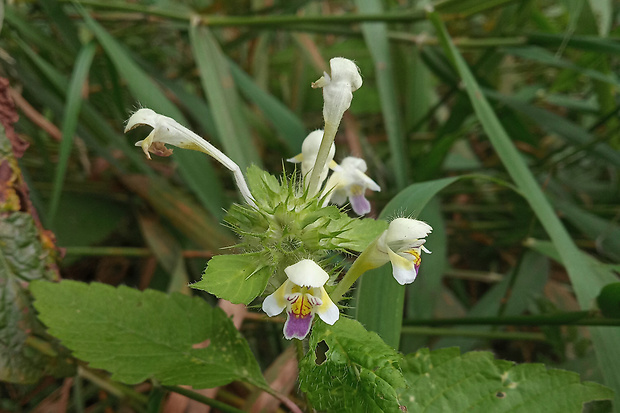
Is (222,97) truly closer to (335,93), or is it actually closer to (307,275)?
(335,93)

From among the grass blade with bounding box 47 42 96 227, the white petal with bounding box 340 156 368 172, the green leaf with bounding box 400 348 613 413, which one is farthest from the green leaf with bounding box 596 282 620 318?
the grass blade with bounding box 47 42 96 227

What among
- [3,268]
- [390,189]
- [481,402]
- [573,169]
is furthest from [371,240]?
[573,169]

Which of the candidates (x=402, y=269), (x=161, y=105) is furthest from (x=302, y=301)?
(x=161, y=105)

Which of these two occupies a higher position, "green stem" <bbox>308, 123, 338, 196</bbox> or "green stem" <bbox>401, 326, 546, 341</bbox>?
"green stem" <bbox>401, 326, 546, 341</bbox>

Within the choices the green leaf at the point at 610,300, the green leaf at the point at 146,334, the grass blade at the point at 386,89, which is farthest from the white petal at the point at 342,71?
the grass blade at the point at 386,89

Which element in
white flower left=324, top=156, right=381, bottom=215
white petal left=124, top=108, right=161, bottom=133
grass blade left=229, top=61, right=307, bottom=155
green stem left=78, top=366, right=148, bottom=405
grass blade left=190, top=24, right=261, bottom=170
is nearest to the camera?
white petal left=124, top=108, right=161, bottom=133

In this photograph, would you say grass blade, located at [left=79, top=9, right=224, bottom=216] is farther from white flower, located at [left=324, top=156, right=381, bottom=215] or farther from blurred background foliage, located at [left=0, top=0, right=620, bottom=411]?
white flower, located at [left=324, top=156, right=381, bottom=215]

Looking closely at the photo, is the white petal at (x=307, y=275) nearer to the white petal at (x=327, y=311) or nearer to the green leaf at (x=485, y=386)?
the white petal at (x=327, y=311)

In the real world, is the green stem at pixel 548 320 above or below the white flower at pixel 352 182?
below
